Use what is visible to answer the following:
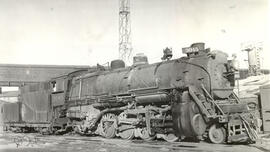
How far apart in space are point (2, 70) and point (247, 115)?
37.8 metres

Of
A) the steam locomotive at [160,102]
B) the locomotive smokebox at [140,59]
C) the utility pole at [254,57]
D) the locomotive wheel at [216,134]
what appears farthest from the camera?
the utility pole at [254,57]

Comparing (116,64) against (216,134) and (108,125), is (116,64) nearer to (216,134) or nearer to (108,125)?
(108,125)

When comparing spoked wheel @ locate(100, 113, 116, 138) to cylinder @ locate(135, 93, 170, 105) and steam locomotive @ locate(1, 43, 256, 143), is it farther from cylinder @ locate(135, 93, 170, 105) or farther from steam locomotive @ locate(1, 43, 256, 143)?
cylinder @ locate(135, 93, 170, 105)

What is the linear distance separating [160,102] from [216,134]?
2.49 metres

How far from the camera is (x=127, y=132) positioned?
43.8ft

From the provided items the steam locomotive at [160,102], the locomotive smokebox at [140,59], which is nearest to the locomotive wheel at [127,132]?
the steam locomotive at [160,102]

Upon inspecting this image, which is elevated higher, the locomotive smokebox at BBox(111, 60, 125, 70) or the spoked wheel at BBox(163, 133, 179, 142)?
the locomotive smokebox at BBox(111, 60, 125, 70)

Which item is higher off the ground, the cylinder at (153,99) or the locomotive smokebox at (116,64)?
the locomotive smokebox at (116,64)

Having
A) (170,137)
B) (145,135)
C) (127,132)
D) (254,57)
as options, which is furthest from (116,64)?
(254,57)

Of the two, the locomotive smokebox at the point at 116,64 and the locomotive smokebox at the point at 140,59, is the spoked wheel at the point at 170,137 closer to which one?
the locomotive smokebox at the point at 140,59

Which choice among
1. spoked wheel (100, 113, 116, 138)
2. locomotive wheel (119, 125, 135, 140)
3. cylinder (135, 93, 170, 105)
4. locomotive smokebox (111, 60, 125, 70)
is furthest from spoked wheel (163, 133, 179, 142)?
locomotive smokebox (111, 60, 125, 70)

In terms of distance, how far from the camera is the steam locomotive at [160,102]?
420 inches

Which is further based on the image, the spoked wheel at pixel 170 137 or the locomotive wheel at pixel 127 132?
the locomotive wheel at pixel 127 132

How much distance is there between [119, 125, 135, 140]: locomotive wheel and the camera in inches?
518
